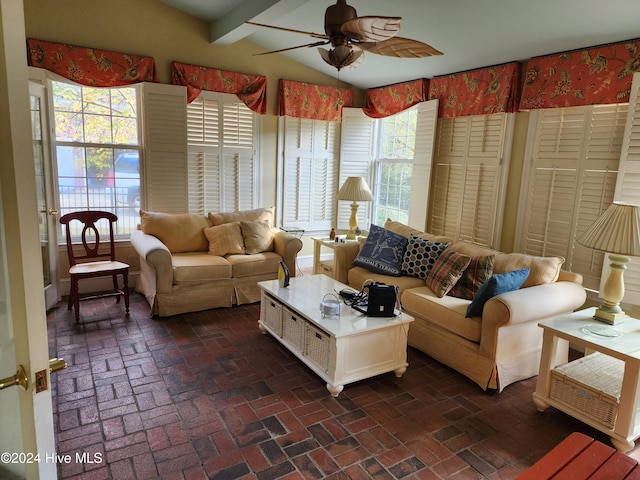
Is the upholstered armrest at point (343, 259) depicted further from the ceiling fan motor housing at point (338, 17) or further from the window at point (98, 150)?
the window at point (98, 150)

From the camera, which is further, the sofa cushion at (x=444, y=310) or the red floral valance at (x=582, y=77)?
the red floral valance at (x=582, y=77)

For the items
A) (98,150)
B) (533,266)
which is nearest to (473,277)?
(533,266)

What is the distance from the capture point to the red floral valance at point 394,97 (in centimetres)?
477

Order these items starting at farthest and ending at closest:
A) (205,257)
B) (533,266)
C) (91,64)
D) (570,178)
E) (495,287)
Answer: (205,257), (91,64), (570,178), (533,266), (495,287)

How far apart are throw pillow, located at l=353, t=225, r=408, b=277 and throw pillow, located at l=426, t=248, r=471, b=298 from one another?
1.33 ft

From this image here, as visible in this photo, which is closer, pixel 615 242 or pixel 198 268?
pixel 615 242

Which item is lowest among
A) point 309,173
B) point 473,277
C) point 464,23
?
point 473,277

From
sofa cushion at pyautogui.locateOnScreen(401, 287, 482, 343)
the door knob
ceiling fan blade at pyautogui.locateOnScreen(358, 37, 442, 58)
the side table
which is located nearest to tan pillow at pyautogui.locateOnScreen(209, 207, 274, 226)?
sofa cushion at pyautogui.locateOnScreen(401, 287, 482, 343)

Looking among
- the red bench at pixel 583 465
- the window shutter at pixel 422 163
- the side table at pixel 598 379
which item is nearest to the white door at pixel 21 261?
the red bench at pixel 583 465

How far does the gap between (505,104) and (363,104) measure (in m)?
2.26

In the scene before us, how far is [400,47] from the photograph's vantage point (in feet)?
8.39

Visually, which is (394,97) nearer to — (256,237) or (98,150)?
(256,237)

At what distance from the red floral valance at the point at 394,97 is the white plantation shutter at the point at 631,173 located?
83.2 inches

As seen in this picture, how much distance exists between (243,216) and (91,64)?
2028mm
